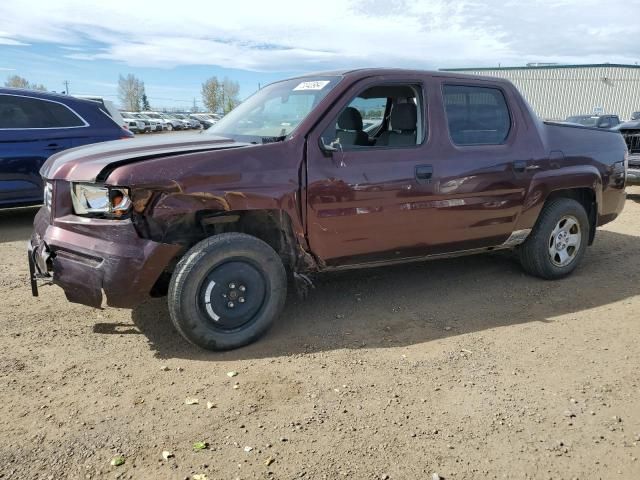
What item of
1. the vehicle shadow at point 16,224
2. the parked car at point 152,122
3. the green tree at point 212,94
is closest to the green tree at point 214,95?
the green tree at point 212,94

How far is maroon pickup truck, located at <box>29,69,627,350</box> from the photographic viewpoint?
3.29m

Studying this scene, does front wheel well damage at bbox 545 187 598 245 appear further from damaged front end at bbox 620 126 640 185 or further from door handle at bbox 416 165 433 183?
damaged front end at bbox 620 126 640 185

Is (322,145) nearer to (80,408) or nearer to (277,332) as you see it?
(277,332)

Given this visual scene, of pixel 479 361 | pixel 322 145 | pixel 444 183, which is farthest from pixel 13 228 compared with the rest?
pixel 479 361

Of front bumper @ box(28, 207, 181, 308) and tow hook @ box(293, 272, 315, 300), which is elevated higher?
front bumper @ box(28, 207, 181, 308)

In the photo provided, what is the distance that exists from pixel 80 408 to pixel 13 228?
17.0ft

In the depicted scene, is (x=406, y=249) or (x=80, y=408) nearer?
(x=80, y=408)

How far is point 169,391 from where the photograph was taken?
10.1ft

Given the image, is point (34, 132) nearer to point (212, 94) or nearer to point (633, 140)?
point (633, 140)

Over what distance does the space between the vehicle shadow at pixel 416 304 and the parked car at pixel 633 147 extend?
3940 millimetres

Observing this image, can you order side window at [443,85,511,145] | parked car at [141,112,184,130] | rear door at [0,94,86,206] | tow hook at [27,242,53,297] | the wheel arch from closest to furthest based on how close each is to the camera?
1. tow hook at [27,242,53,297]
2. side window at [443,85,511,145]
3. the wheel arch
4. rear door at [0,94,86,206]
5. parked car at [141,112,184,130]

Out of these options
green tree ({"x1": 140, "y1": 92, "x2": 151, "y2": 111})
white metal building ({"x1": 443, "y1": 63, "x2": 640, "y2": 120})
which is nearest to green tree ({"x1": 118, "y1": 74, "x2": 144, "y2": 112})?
green tree ({"x1": 140, "y1": 92, "x2": 151, "y2": 111})

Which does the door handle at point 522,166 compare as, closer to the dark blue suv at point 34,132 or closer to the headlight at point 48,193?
the headlight at point 48,193

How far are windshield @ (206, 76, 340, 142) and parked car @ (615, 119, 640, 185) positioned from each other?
7337mm
